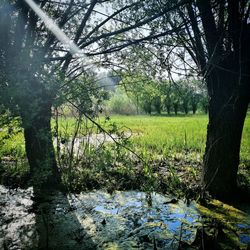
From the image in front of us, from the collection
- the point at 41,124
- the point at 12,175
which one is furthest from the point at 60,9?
the point at 12,175

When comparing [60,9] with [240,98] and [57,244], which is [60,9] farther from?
[57,244]

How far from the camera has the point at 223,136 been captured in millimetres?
5363

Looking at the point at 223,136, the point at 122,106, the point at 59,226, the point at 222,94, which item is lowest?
the point at 59,226

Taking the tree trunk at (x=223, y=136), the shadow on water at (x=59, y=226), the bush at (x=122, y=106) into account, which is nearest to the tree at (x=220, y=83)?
the tree trunk at (x=223, y=136)

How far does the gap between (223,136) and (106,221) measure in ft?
7.77

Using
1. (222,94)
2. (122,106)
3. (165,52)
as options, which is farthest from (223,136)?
(122,106)

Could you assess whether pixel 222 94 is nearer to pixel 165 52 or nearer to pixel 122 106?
pixel 165 52

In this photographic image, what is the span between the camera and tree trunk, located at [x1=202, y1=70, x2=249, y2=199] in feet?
17.4

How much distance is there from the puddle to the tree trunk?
1.41 ft

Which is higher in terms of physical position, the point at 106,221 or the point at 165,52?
the point at 165,52

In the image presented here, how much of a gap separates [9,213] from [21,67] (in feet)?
8.41

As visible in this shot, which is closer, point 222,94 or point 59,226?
point 59,226

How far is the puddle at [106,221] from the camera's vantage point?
12.8 feet

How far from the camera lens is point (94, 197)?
5719 millimetres
